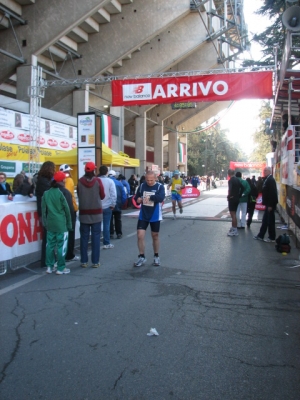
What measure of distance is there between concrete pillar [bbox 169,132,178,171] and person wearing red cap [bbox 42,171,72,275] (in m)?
48.0

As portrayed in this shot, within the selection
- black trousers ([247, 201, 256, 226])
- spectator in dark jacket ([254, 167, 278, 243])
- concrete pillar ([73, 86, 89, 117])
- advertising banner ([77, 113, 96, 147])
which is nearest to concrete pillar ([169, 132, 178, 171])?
concrete pillar ([73, 86, 89, 117])

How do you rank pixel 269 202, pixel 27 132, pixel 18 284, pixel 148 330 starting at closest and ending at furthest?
1. pixel 148 330
2. pixel 18 284
3. pixel 269 202
4. pixel 27 132

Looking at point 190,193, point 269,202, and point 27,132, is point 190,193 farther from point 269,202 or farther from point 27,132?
point 269,202

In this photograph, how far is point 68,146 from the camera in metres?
23.9

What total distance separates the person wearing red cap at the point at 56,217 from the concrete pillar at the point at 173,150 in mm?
47975

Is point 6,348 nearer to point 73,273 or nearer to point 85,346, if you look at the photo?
point 85,346

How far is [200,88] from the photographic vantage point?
15992 mm

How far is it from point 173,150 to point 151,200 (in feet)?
158

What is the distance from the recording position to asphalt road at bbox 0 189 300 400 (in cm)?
301

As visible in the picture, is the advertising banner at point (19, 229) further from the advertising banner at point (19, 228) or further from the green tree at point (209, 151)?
the green tree at point (209, 151)

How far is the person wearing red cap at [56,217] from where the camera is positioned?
20.7ft

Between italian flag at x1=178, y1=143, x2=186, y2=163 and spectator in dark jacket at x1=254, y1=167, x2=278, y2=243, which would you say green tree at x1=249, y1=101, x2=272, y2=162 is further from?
spectator in dark jacket at x1=254, y1=167, x2=278, y2=243

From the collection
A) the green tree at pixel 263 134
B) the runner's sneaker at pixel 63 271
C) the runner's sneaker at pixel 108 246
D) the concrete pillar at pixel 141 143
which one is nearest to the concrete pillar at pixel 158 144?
the concrete pillar at pixel 141 143

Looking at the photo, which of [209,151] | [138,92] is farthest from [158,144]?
[209,151]
